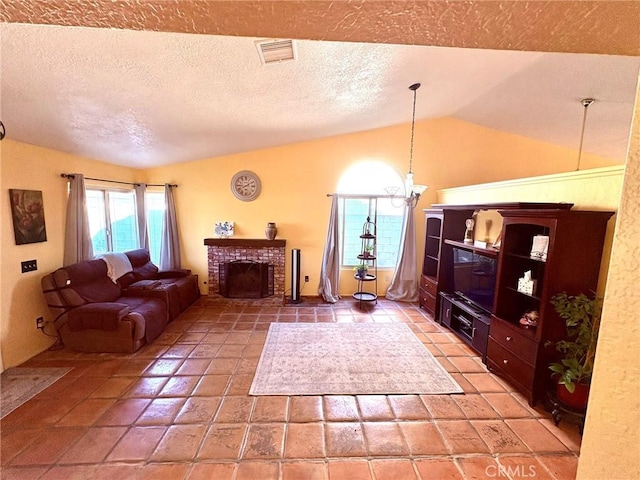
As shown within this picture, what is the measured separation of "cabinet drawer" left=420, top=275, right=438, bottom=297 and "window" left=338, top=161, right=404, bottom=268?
0.80m

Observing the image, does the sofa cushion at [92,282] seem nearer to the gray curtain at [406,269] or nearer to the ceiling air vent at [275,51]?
the ceiling air vent at [275,51]

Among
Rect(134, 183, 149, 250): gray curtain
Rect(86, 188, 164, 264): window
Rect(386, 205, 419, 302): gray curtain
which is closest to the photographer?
Rect(86, 188, 164, 264): window

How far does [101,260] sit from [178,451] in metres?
3.01

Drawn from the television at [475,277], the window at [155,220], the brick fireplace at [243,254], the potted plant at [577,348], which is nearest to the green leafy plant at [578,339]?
the potted plant at [577,348]

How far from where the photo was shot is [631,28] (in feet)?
2.23

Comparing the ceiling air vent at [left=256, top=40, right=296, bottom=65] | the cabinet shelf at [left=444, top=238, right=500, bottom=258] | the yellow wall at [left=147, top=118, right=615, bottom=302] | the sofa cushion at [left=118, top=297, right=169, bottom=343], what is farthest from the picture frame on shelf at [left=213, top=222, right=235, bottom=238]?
the cabinet shelf at [left=444, top=238, right=500, bottom=258]

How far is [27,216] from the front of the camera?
3.14m

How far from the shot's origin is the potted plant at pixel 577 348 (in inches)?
86.8

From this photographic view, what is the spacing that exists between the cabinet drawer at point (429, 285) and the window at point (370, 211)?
2.62ft

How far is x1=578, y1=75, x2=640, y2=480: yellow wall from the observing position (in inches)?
26.1

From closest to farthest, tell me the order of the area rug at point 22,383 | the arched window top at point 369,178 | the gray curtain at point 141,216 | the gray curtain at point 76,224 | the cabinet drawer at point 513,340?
the area rug at point 22,383
the cabinet drawer at point 513,340
the gray curtain at point 76,224
the gray curtain at point 141,216
the arched window top at point 369,178

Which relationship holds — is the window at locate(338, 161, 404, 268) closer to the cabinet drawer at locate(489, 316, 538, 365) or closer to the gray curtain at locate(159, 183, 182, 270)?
the cabinet drawer at locate(489, 316, 538, 365)

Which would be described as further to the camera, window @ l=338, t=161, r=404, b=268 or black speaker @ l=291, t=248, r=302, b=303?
window @ l=338, t=161, r=404, b=268
